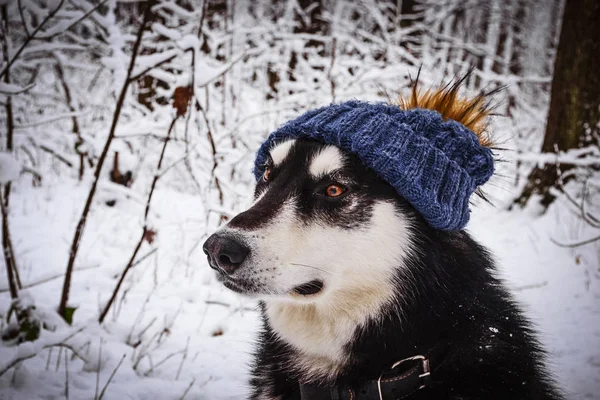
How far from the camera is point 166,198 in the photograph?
5117 millimetres

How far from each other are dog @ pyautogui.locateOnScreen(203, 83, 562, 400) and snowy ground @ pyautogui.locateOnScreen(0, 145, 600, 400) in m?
0.46

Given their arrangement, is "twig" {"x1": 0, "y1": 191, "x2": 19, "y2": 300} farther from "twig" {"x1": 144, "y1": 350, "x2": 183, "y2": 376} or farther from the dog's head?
the dog's head

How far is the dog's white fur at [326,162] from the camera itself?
66.0 inches

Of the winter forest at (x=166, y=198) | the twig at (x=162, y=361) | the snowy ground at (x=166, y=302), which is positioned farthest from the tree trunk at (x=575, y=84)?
the twig at (x=162, y=361)

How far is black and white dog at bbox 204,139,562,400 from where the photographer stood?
1496 mm

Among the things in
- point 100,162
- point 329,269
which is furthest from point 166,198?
point 329,269

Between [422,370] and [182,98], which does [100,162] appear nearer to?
[182,98]

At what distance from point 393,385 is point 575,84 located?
532 centimetres

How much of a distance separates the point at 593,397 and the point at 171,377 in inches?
114

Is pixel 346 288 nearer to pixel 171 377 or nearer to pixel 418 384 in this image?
pixel 418 384

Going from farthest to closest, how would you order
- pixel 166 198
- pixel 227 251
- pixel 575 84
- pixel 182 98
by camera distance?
pixel 166 198 < pixel 575 84 < pixel 182 98 < pixel 227 251

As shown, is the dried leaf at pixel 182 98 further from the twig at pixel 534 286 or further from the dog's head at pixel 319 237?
the twig at pixel 534 286

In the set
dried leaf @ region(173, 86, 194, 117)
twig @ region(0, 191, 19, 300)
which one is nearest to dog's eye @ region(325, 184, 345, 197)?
dried leaf @ region(173, 86, 194, 117)

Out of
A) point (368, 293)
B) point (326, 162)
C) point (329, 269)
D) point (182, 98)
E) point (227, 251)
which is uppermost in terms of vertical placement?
point (182, 98)
